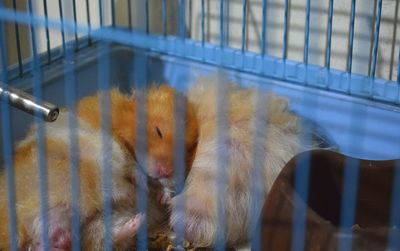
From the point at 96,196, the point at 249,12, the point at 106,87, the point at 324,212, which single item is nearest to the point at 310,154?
the point at 324,212

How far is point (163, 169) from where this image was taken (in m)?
1.20

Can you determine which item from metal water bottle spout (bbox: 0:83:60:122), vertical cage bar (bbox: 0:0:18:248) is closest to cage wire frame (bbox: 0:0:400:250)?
vertical cage bar (bbox: 0:0:18:248)

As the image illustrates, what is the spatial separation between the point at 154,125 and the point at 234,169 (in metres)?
0.18

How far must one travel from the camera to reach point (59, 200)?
1.06 metres

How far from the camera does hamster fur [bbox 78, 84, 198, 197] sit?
3.92 ft

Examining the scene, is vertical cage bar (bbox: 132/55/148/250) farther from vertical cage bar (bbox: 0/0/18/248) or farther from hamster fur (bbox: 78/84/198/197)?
vertical cage bar (bbox: 0/0/18/248)

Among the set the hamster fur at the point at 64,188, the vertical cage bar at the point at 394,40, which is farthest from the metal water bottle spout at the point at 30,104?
the vertical cage bar at the point at 394,40

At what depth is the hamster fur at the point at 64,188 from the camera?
1.06m

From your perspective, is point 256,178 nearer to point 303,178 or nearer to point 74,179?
point 303,178

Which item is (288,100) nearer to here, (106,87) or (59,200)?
(106,87)

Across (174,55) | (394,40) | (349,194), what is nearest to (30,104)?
(349,194)

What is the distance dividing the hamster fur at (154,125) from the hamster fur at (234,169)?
39 mm

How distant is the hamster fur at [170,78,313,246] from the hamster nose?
0.04 m

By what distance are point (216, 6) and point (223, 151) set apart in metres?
0.59
